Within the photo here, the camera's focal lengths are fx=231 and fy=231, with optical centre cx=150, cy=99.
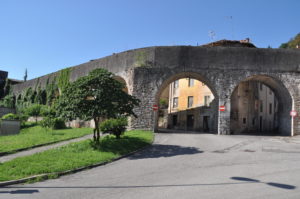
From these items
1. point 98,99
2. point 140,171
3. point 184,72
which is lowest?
point 140,171

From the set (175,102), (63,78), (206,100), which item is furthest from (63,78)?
(206,100)

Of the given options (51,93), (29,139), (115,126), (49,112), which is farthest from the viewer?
(51,93)

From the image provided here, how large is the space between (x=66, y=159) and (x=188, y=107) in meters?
24.1

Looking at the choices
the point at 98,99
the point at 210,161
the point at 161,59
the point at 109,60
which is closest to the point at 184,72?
the point at 161,59

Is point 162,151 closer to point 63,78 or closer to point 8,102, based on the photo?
point 63,78

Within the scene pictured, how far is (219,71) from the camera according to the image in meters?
19.2

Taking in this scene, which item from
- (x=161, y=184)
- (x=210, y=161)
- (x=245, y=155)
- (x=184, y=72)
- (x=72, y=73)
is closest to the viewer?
(x=161, y=184)

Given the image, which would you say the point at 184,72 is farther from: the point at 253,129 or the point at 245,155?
the point at 253,129

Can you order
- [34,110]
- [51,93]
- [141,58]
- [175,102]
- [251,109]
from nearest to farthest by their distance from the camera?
[141,58] < [34,110] < [251,109] < [51,93] < [175,102]

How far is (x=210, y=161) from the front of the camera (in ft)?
29.3

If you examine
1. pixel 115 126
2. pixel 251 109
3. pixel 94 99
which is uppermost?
pixel 251 109

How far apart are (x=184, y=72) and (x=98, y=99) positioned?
1020cm

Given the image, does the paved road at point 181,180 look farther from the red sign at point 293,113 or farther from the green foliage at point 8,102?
the green foliage at point 8,102

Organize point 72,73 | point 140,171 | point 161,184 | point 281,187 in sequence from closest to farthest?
point 281,187
point 161,184
point 140,171
point 72,73
